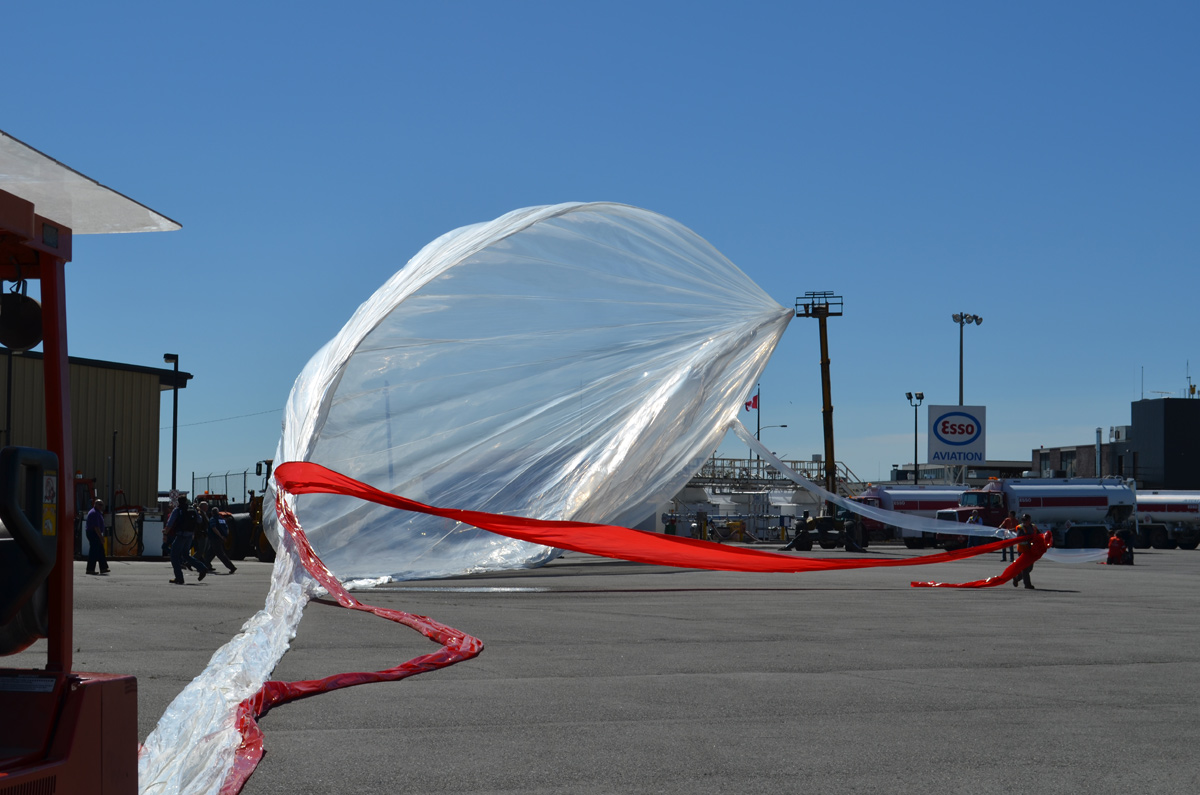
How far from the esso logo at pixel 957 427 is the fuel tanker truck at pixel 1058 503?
12.4 meters

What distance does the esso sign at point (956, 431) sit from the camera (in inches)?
2662

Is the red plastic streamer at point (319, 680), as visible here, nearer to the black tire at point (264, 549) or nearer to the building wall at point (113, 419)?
the building wall at point (113, 419)

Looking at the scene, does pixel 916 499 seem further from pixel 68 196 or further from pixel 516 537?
pixel 68 196

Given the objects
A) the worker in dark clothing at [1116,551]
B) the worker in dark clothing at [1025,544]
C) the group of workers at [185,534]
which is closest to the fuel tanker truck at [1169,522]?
the worker in dark clothing at [1116,551]

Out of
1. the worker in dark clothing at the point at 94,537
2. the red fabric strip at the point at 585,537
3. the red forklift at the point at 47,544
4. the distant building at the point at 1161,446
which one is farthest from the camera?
the distant building at the point at 1161,446

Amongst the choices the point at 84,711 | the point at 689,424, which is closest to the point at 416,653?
the point at 84,711

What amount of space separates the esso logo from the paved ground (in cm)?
5353

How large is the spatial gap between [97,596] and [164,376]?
602 inches

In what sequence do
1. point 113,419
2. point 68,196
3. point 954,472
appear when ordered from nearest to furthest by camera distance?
point 68,196 < point 113,419 < point 954,472

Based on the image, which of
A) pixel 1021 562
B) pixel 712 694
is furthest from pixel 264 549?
pixel 712 694

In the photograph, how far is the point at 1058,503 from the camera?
53281mm

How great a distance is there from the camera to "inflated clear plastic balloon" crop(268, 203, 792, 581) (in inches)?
667

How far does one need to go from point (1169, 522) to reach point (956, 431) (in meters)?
13.5

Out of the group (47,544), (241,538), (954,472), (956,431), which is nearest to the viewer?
(47,544)
